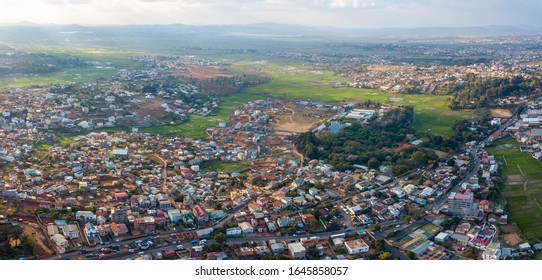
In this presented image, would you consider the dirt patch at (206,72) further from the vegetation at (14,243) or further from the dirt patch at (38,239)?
the vegetation at (14,243)

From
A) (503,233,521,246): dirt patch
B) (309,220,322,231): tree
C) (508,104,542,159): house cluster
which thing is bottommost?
(503,233,521,246): dirt patch

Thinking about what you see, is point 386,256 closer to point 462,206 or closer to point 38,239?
point 462,206

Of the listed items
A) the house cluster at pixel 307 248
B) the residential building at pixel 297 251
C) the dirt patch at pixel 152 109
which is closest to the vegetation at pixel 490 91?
the dirt patch at pixel 152 109

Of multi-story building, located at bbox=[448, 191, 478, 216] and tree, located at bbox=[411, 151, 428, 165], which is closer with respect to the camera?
multi-story building, located at bbox=[448, 191, 478, 216]

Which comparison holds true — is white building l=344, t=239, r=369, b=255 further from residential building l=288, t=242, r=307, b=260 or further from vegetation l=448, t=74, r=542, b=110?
vegetation l=448, t=74, r=542, b=110

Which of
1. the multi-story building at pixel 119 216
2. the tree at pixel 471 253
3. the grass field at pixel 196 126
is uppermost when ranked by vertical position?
the grass field at pixel 196 126

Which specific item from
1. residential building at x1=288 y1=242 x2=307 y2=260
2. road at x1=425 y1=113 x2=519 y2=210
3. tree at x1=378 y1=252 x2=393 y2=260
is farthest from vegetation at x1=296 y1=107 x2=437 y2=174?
residential building at x1=288 y1=242 x2=307 y2=260

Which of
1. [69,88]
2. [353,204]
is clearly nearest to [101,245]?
[353,204]
